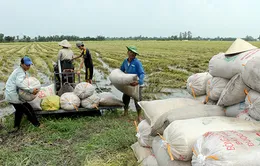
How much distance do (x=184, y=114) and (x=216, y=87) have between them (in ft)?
1.73

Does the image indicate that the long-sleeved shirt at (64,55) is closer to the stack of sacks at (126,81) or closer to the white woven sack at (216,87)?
the stack of sacks at (126,81)

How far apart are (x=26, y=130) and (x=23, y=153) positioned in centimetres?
104

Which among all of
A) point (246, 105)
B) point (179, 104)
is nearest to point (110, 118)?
point (179, 104)

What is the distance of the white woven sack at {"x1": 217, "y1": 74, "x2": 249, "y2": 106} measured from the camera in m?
2.52

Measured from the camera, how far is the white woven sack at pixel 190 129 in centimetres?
216

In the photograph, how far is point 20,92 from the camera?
4.35m

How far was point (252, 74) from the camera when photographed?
2289 millimetres

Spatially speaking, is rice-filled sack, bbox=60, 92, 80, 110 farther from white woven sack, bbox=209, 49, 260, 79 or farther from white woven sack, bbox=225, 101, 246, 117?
white woven sack, bbox=225, 101, 246, 117

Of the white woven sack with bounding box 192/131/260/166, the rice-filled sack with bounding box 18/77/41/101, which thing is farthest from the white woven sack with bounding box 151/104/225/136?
the rice-filled sack with bounding box 18/77/41/101

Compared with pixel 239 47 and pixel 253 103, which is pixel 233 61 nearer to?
pixel 239 47

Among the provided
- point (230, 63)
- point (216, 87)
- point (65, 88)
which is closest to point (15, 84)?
point (65, 88)

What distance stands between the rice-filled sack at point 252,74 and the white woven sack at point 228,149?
1.51 feet

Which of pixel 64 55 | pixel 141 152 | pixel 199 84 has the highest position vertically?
pixel 64 55

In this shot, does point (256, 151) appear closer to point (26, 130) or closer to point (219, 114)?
point (219, 114)
